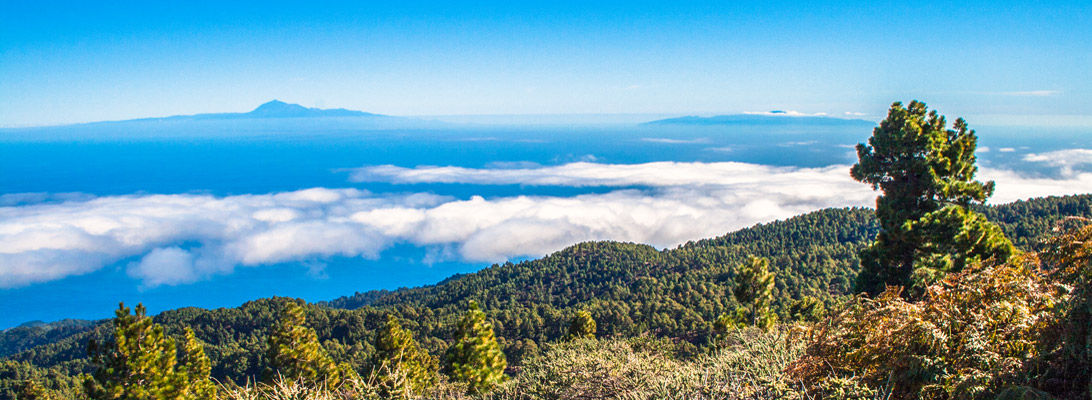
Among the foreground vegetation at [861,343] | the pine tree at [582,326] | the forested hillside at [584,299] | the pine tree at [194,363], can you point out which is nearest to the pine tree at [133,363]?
the foreground vegetation at [861,343]

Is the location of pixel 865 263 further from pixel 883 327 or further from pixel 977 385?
pixel 977 385

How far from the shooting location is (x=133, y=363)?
18.8 meters

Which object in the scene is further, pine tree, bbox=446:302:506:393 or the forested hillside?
the forested hillside

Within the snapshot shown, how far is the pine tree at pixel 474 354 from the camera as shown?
2384 centimetres

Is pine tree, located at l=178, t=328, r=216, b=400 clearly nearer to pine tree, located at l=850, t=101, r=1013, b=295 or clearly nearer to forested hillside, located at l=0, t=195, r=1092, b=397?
forested hillside, located at l=0, t=195, r=1092, b=397

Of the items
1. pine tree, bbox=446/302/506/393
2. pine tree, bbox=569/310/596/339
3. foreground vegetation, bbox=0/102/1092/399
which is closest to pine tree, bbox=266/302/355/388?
foreground vegetation, bbox=0/102/1092/399

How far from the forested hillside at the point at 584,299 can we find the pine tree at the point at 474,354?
22317mm

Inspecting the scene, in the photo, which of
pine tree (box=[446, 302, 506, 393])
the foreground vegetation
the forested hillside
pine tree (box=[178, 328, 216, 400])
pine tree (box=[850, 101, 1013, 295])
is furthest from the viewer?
the forested hillside

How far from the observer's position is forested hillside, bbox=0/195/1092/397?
62.8m

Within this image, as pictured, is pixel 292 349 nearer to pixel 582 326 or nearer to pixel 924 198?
pixel 582 326

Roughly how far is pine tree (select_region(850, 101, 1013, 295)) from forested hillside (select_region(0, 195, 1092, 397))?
28.0 m

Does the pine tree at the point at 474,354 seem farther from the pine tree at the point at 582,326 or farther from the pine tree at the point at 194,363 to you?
the pine tree at the point at 194,363

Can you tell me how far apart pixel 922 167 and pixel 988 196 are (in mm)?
1946

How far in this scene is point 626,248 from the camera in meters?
116
